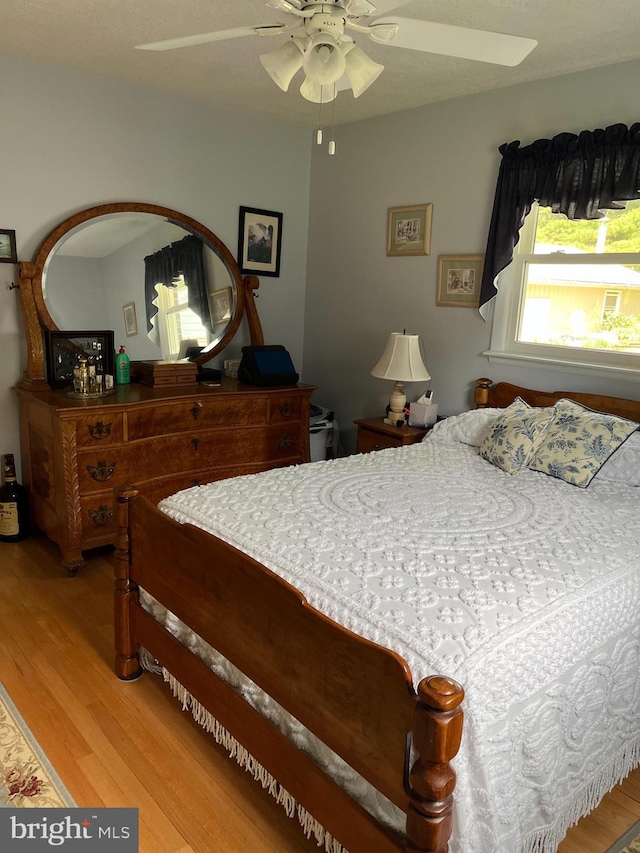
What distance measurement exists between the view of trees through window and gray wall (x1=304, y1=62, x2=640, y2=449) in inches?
8.7

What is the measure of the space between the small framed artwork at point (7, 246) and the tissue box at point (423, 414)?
2297 mm

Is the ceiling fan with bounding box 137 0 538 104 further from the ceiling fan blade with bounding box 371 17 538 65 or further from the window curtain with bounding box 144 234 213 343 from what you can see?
the window curtain with bounding box 144 234 213 343

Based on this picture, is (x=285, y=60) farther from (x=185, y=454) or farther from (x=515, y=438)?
(x=185, y=454)

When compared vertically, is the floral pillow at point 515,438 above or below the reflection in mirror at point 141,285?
below

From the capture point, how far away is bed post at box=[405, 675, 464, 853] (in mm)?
1075

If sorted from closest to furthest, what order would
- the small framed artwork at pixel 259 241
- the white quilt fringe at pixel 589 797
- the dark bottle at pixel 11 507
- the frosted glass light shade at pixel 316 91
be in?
the white quilt fringe at pixel 589 797, the frosted glass light shade at pixel 316 91, the dark bottle at pixel 11 507, the small framed artwork at pixel 259 241

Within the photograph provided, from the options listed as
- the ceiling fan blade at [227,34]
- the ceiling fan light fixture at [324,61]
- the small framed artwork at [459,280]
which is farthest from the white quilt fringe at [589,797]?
the small framed artwork at [459,280]

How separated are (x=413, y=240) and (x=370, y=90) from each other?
2.79 ft

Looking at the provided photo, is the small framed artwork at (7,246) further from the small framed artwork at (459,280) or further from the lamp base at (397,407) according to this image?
the small framed artwork at (459,280)

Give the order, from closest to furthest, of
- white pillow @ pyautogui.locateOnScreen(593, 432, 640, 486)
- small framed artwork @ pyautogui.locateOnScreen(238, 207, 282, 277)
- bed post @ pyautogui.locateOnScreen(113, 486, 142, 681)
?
bed post @ pyautogui.locateOnScreen(113, 486, 142, 681), white pillow @ pyautogui.locateOnScreen(593, 432, 640, 486), small framed artwork @ pyautogui.locateOnScreen(238, 207, 282, 277)

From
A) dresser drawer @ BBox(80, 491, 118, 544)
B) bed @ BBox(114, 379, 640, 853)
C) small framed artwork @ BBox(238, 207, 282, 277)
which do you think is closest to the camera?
bed @ BBox(114, 379, 640, 853)

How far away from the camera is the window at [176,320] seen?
3.72 meters

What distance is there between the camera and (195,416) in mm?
3381

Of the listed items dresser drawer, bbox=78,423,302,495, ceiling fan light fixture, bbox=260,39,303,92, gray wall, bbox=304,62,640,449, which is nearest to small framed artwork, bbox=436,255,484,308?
gray wall, bbox=304,62,640,449
